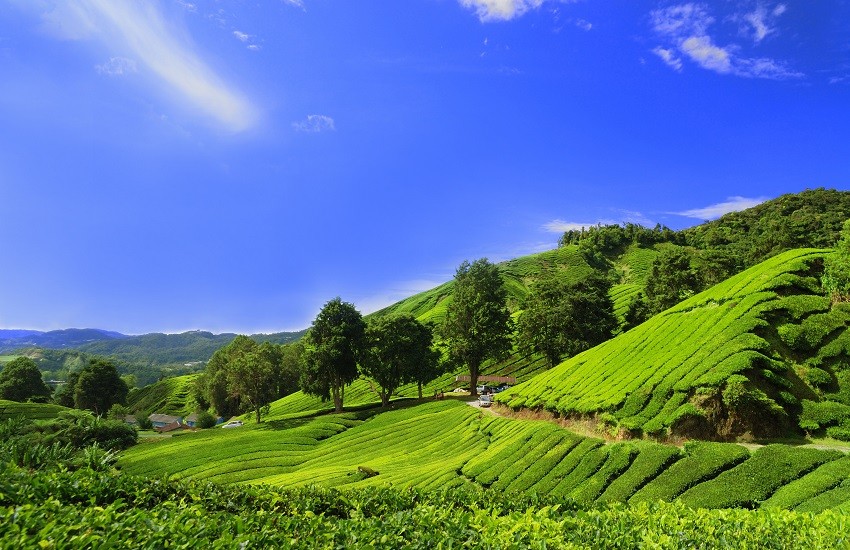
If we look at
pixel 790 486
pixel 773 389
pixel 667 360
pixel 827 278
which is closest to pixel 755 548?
pixel 790 486

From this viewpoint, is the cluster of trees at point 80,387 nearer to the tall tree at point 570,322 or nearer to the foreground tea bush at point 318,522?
the tall tree at point 570,322

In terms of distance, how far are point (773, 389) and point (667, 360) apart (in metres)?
6.48

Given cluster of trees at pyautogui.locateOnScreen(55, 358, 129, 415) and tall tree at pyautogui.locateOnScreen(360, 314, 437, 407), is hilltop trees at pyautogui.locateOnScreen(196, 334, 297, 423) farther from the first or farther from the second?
cluster of trees at pyautogui.locateOnScreen(55, 358, 129, 415)

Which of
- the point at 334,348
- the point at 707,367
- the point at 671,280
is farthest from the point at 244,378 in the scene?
the point at 671,280

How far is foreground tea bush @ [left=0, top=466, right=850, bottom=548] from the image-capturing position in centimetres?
461

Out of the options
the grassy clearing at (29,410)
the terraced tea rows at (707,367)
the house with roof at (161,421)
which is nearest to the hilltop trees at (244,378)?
the house with roof at (161,421)

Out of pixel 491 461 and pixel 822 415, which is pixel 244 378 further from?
pixel 822 415

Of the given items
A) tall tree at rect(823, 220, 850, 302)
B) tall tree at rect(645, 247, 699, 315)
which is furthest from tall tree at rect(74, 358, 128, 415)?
tall tree at rect(823, 220, 850, 302)

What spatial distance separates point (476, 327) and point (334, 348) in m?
19.1

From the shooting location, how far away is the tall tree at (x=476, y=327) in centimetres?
5722

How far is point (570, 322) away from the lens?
2176 inches

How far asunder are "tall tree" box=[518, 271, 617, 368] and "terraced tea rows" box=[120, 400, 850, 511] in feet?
57.8

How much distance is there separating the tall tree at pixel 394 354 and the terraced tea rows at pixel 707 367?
916 inches

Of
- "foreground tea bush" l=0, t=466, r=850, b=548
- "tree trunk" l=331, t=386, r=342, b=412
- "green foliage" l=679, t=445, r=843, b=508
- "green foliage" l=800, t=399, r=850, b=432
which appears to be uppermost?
"foreground tea bush" l=0, t=466, r=850, b=548
